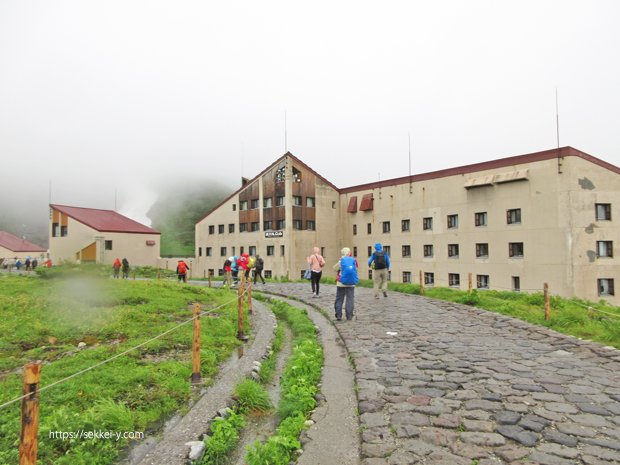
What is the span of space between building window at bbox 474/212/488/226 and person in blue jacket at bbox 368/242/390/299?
725 inches

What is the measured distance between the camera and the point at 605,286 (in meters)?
24.3

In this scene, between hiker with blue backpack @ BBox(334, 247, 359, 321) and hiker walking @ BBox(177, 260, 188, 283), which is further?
hiker walking @ BBox(177, 260, 188, 283)

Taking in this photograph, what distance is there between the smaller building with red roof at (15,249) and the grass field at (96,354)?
2205 inches

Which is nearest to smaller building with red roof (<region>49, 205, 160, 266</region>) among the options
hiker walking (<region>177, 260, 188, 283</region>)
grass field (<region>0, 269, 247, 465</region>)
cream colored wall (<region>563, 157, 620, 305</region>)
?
hiker walking (<region>177, 260, 188, 283</region>)

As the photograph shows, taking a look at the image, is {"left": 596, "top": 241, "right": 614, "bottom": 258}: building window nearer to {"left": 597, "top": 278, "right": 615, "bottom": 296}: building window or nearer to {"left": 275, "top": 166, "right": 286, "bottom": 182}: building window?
{"left": 597, "top": 278, "right": 615, "bottom": 296}: building window

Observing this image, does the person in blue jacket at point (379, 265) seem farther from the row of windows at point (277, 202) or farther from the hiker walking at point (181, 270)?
the row of windows at point (277, 202)

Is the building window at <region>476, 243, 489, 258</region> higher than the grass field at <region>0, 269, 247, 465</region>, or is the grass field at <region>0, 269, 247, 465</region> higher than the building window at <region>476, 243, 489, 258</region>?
the building window at <region>476, 243, 489, 258</region>

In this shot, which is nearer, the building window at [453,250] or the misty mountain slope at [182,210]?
the building window at [453,250]

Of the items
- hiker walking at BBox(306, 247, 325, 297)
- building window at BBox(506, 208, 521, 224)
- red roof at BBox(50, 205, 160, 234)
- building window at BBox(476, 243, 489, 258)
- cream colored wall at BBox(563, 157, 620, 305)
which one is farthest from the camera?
red roof at BBox(50, 205, 160, 234)

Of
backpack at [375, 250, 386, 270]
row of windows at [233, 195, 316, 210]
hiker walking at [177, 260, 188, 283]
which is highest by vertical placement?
row of windows at [233, 195, 316, 210]

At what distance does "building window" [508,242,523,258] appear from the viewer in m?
26.8

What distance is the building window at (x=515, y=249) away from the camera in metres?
26.8

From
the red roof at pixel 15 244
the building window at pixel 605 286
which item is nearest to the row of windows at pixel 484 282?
the building window at pixel 605 286

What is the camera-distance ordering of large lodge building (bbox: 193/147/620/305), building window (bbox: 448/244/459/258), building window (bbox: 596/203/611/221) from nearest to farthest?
large lodge building (bbox: 193/147/620/305)
building window (bbox: 596/203/611/221)
building window (bbox: 448/244/459/258)
